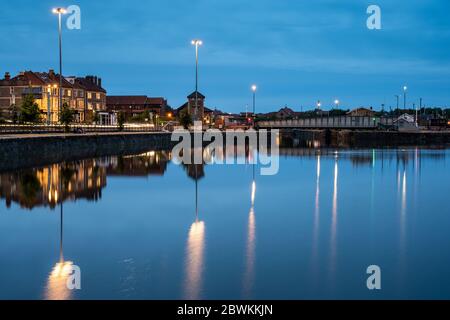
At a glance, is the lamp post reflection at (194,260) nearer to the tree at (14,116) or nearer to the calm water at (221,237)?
the calm water at (221,237)

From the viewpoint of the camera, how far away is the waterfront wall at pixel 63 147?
149ft

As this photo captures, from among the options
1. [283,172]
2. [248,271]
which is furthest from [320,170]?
[248,271]

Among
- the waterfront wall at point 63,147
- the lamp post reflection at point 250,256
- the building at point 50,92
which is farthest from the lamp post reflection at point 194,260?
the building at point 50,92

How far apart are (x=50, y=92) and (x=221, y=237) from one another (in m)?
94.4

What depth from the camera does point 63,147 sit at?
55906mm

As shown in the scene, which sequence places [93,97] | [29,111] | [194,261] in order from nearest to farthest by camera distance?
[194,261] → [29,111] → [93,97]

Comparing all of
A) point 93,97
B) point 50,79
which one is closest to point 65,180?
point 50,79

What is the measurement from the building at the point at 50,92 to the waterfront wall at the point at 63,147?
29.6 meters

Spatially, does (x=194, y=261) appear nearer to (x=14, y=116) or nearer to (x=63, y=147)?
(x=63, y=147)

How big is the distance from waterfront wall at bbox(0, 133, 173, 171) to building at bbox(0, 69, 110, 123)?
2959 cm

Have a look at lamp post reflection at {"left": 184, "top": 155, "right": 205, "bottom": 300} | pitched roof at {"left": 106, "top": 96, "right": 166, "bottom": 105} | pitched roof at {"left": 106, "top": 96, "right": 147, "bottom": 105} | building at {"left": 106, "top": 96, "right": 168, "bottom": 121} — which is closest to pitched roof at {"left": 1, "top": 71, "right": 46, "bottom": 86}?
building at {"left": 106, "top": 96, "right": 168, "bottom": 121}

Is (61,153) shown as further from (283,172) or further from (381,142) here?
(381,142)
